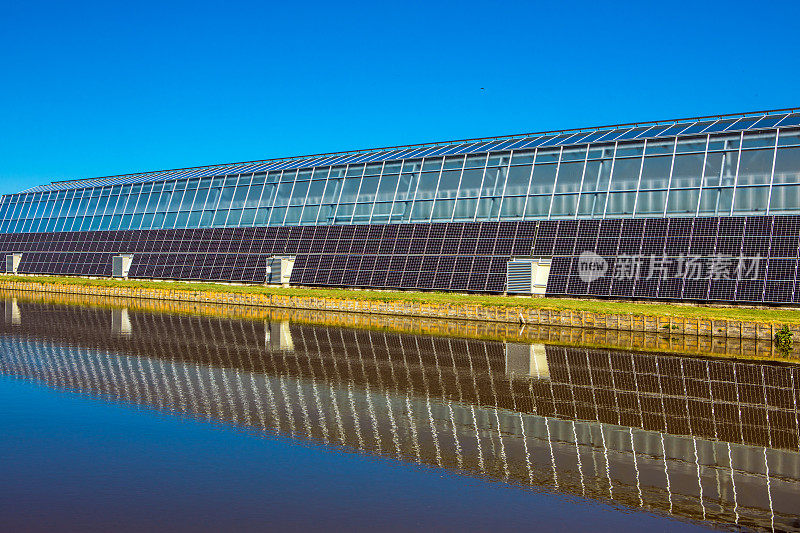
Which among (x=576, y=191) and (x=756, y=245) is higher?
(x=576, y=191)

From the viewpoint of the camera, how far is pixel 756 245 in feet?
121

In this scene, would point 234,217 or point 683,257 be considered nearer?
point 683,257

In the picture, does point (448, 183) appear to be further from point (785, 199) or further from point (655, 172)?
point (785, 199)

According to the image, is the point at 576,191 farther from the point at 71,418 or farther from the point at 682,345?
the point at 71,418

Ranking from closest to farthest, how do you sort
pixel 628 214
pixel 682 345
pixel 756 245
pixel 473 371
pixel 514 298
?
pixel 473 371, pixel 682 345, pixel 756 245, pixel 514 298, pixel 628 214

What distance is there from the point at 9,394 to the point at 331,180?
4363 centimetres

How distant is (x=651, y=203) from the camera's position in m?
43.9

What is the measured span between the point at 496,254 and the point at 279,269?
60.4ft

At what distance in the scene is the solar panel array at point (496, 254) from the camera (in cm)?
3644

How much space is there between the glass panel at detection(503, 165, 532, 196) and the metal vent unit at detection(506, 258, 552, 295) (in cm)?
775

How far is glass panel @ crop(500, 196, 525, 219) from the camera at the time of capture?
48.7m

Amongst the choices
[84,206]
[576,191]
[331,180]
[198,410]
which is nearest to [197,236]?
[331,180]

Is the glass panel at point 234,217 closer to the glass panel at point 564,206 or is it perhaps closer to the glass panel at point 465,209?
the glass panel at point 465,209

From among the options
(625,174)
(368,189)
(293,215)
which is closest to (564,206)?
(625,174)
